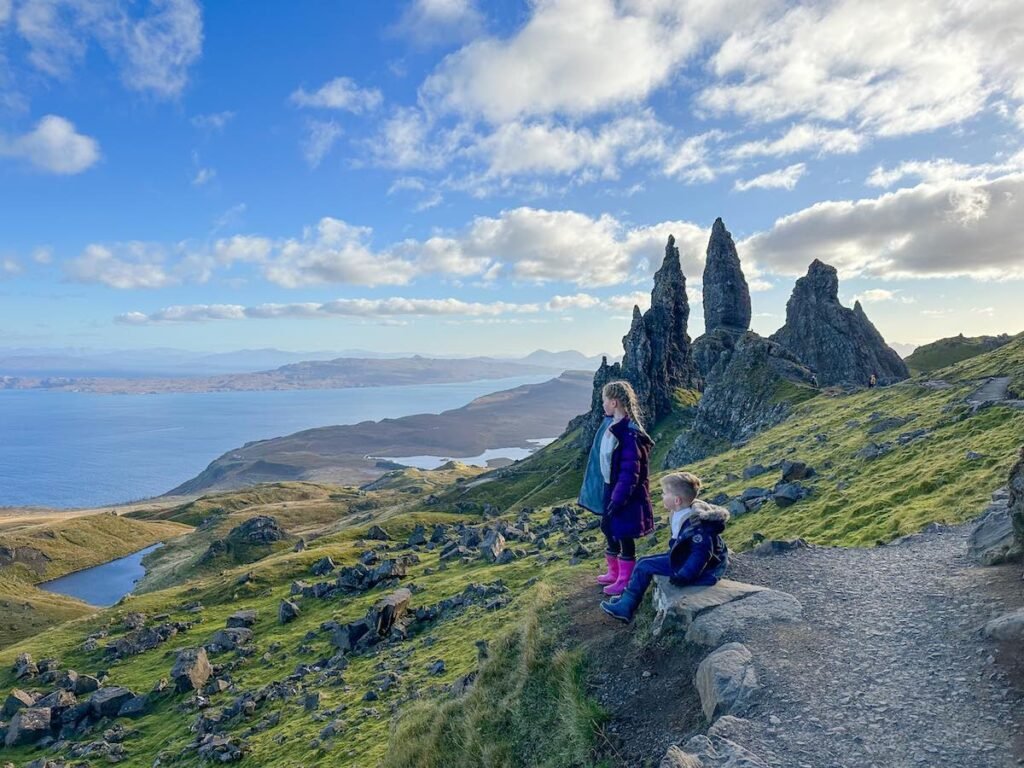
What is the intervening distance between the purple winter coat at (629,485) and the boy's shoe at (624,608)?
1512 millimetres

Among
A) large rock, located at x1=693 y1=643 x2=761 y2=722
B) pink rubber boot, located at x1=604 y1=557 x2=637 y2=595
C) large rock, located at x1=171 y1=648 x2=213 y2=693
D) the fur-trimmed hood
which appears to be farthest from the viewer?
large rock, located at x1=171 y1=648 x2=213 y2=693

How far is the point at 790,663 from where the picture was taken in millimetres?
10539

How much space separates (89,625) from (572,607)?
65137 mm

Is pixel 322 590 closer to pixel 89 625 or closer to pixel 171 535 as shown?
pixel 89 625

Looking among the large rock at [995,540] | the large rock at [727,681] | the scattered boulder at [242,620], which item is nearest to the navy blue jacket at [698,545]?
the large rock at [727,681]

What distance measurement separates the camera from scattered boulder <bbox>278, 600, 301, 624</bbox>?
4381 centimetres

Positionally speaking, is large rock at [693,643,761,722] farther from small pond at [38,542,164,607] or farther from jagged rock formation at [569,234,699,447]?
small pond at [38,542,164,607]

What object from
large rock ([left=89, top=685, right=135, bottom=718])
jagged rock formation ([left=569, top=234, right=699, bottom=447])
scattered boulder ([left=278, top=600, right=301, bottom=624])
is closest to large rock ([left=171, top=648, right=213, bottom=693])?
large rock ([left=89, top=685, right=135, bottom=718])

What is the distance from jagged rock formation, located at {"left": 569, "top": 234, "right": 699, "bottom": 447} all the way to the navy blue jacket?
109612 mm

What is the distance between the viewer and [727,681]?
9969 millimetres

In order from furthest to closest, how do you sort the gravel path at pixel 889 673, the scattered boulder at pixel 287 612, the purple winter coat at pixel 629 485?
the scattered boulder at pixel 287 612, the purple winter coat at pixel 629 485, the gravel path at pixel 889 673

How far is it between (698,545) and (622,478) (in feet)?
7.80

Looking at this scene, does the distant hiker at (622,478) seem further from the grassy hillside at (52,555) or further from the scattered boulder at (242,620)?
the grassy hillside at (52,555)

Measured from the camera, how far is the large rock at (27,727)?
32.6 meters
